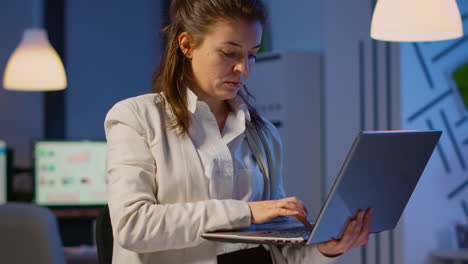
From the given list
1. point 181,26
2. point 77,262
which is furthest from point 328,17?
point 181,26

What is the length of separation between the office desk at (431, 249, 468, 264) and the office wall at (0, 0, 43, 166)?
2.65m

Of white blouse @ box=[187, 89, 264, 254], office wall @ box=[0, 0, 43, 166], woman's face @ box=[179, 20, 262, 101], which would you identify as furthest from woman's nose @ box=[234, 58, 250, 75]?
office wall @ box=[0, 0, 43, 166]

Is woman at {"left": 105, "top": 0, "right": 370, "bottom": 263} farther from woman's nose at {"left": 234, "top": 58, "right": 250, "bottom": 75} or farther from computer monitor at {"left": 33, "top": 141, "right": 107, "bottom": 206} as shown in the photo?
computer monitor at {"left": 33, "top": 141, "right": 107, "bottom": 206}

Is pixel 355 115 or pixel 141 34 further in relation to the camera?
pixel 141 34

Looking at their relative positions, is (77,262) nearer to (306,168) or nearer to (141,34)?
(306,168)

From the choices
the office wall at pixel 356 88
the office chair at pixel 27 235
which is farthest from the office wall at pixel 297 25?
the office chair at pixel 27 235

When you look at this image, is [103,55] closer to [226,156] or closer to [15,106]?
[15,106]

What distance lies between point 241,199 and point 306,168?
351 centimetres

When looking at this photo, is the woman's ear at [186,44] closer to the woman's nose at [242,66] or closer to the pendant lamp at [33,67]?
the woman's nose at [242,66]

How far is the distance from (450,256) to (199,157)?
2.82 m

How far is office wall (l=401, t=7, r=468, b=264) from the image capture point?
4234 mm

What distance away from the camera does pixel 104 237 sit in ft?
5.47

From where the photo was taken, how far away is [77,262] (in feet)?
12.9

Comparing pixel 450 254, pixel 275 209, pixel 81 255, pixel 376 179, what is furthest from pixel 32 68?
pixel 376 179
